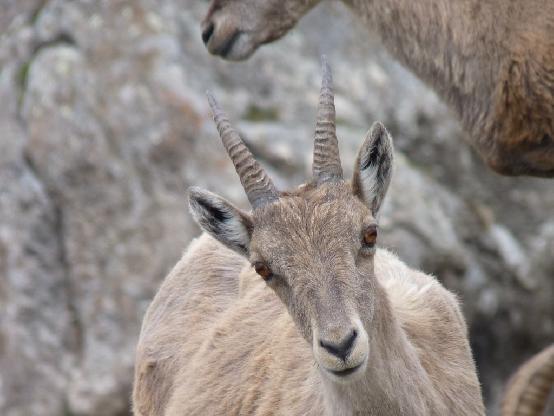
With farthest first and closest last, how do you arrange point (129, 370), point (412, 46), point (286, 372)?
point (129, 370) → point (412, 46) → point (286, 372)

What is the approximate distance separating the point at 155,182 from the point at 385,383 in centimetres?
656

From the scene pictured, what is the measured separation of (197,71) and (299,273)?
7.01m

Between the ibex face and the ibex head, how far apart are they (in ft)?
5.77

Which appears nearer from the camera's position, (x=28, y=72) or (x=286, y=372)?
(x=286, y=372)

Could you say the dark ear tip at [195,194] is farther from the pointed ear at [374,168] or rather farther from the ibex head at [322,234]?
the pointed ear at [374,168]

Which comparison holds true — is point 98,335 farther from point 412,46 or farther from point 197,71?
point 412,46

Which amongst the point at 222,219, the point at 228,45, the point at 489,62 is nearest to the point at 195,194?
the point at 222,219

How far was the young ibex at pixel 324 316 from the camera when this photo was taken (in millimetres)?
5602

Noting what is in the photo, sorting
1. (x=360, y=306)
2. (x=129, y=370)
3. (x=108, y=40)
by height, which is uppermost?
(x=360, y=306)

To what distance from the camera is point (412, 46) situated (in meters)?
7.35

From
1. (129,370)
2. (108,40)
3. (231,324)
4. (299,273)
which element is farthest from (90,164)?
(299,273)

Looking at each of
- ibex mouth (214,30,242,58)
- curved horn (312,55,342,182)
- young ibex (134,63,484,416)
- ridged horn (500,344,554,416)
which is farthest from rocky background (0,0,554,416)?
curved horn (312,55,342,182)

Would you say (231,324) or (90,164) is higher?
(231,324)

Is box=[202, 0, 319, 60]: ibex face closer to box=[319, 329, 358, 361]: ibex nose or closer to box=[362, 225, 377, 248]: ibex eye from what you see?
box=[362, 225, 377, 248]: ibex eye
